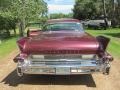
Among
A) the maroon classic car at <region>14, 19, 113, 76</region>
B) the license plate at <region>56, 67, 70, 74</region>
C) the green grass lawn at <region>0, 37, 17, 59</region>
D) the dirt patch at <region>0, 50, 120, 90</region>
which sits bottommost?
the green grass lawn at <region>0, 37, 17, 59</region>

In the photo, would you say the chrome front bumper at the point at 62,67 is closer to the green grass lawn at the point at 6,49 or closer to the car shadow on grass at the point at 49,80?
the car shadow on grass at the point at 49,80

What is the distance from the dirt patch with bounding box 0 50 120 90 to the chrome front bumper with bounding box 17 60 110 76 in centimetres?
40

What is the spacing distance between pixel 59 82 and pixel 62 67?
91cm

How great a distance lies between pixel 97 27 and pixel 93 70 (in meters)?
38.1

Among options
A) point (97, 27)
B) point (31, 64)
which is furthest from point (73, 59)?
point (97, 27)

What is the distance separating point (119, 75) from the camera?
10055mm

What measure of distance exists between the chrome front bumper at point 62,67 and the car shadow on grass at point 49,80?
1.99ft

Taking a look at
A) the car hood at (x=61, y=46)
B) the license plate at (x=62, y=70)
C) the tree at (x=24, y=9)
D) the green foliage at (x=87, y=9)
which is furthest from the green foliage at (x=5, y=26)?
the green foliage at (x=87, y=9)

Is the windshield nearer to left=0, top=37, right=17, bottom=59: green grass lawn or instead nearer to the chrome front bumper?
the chrome front bumper

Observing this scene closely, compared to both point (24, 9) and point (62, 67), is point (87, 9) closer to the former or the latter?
point (24, 9)

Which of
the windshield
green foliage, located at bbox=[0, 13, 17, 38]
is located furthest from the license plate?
green foliage, located at bbox=[0, 13, 17, 38]

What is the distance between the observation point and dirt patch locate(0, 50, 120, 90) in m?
8.68

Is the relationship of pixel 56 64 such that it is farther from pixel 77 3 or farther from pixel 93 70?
pixel 77 3

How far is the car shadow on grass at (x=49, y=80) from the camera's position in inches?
361
